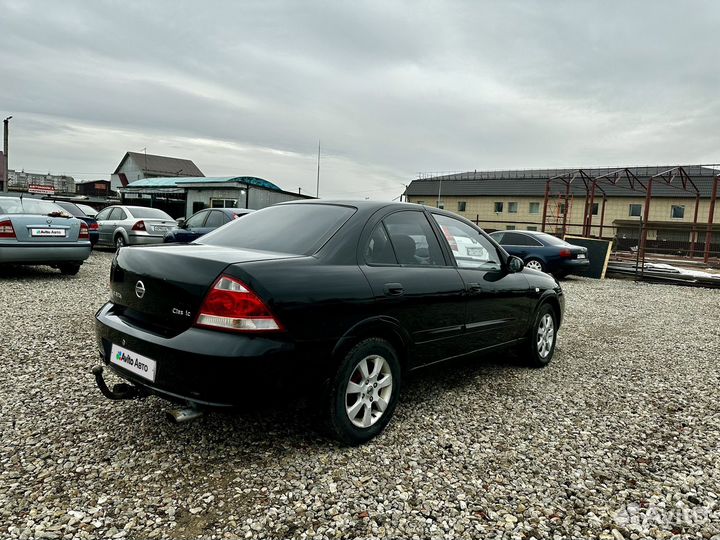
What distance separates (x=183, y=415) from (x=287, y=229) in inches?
52.9

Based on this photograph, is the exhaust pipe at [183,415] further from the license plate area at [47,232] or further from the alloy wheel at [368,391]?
the license plate area at [47,232]

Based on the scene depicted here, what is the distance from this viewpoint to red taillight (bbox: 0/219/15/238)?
775 cm

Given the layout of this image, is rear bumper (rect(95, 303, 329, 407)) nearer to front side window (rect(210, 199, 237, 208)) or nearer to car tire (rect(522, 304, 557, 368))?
car tire (rect(522, 304, 557, 368))

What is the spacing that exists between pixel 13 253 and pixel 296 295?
7.27 meters

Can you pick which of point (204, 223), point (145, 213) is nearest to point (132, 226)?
point (145, 213)

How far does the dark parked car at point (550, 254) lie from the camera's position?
13055 mm

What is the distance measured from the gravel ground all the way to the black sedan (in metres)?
0.31

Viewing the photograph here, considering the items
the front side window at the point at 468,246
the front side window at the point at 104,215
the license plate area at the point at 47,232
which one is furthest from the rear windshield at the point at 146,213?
the front side window at the point at 468,246

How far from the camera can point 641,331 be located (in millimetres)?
7105

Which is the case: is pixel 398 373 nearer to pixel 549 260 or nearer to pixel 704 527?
pixel 704 527

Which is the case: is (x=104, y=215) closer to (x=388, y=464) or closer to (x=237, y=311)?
(x=237, y=311)

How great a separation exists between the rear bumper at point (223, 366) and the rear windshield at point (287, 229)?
2.24 ft

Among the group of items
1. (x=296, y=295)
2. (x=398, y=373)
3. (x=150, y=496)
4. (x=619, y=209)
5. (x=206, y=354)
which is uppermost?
(x=619, y=209)

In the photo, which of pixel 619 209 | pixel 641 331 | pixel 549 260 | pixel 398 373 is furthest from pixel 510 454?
pixel 619 209
